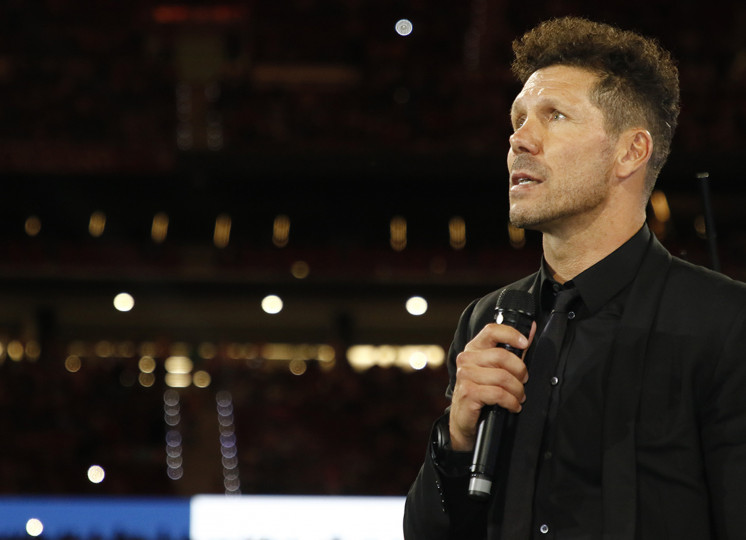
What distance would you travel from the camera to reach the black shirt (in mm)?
876

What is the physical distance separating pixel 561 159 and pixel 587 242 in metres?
0.10

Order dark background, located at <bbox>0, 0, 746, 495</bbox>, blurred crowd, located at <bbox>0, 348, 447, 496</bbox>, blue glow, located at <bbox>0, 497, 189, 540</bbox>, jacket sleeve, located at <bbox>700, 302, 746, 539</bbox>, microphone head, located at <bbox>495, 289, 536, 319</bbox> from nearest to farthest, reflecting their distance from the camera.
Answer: jacket sleeve, located at <bbox>700, 302, 746, 539</bbox>, microphone head, located at <bbox>495, 289, 536, 319</bbox>, blue glow, located at <bbox>0, 497, 189, 540</bbox>, blurred crowd, located at <bbox>0, 348, 447, 496</bbox>, dark background, located at <bbox>0, 0, 746, 495</bbox>

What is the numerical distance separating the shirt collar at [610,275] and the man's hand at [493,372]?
12 centimetres

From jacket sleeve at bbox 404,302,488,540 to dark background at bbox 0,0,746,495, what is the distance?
4.84 metres

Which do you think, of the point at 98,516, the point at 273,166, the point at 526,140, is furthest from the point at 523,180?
the point at 273,166

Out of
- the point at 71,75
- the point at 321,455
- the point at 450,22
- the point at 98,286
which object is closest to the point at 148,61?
the point at 71,75

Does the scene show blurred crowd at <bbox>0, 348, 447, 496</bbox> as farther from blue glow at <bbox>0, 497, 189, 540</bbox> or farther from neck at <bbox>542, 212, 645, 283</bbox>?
neck at <bbox>542, 212, 645, 283</bbox>

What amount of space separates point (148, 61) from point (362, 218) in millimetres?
2360

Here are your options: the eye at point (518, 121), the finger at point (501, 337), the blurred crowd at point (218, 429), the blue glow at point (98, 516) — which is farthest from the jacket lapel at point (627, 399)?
the blurred crowd at point (218, 429)

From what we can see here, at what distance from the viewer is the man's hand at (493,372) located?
0.87 metres

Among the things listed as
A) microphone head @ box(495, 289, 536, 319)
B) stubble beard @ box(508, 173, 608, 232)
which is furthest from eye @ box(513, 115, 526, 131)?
microphone head @ box(495, 289, 536, 319)

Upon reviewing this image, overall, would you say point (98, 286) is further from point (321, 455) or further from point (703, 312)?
point (703, 312)

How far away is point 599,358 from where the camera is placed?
918 mm

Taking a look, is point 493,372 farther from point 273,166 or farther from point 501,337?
point 273,166
